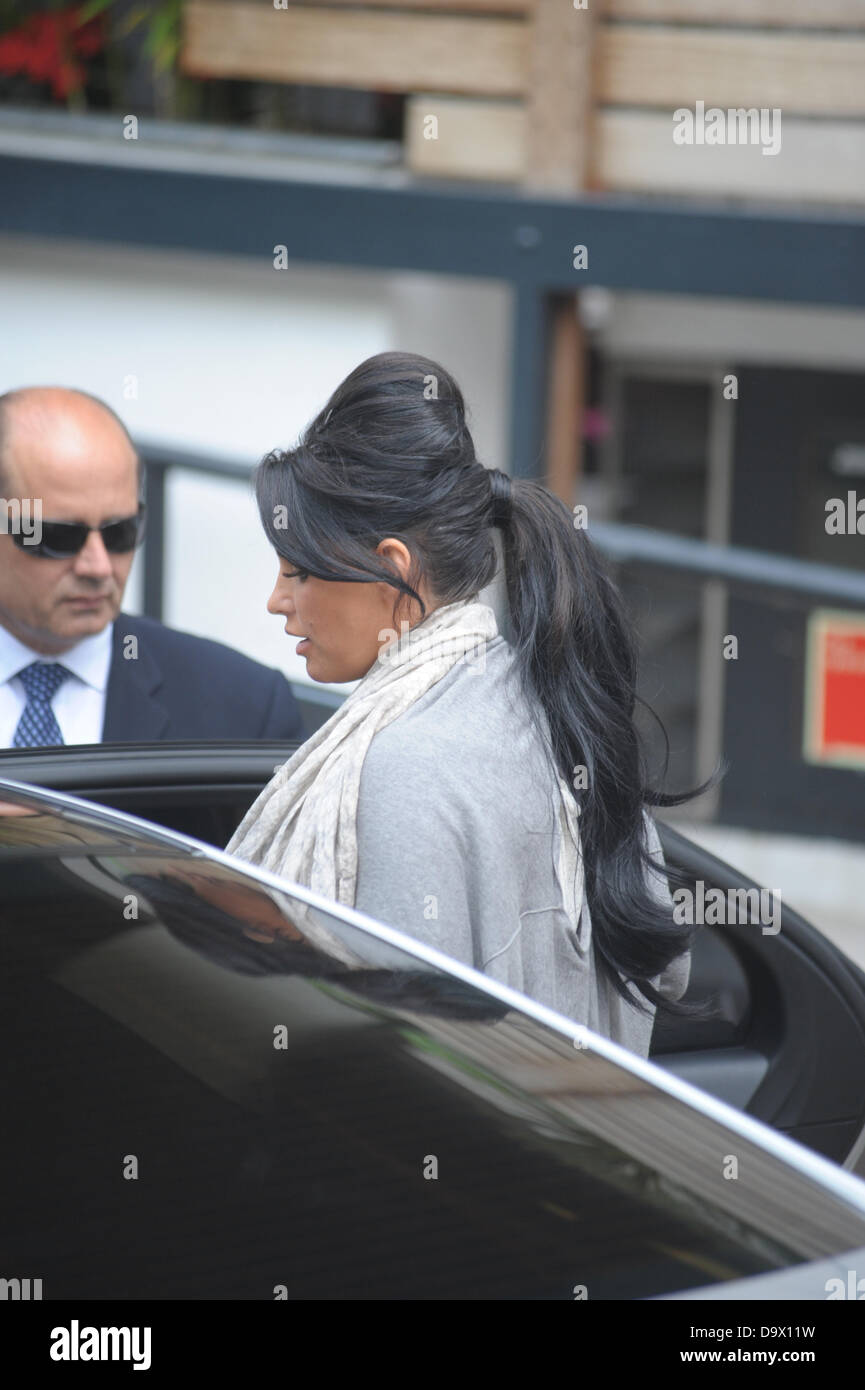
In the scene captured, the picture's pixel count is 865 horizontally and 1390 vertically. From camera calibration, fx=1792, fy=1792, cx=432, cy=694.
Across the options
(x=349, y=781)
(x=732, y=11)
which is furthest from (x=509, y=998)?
(x=732, y=11)

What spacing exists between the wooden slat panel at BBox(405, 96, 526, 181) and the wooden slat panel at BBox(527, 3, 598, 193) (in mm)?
67

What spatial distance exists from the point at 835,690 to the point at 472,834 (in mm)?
4979

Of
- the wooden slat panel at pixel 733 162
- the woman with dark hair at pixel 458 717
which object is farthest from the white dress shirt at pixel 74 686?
the wooden slat panel at pixel 733 162

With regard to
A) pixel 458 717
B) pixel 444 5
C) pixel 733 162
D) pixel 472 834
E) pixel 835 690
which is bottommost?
pixel 472 834

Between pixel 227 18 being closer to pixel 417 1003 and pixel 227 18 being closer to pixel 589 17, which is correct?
pixel 589 17

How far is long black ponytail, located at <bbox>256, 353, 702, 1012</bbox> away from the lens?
200cm

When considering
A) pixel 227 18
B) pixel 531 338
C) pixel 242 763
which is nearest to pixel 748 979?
pixel 242 763

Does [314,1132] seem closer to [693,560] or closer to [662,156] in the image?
[693,560]

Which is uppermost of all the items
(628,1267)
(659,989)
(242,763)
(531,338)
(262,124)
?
(262,124)

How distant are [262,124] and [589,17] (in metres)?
1.28

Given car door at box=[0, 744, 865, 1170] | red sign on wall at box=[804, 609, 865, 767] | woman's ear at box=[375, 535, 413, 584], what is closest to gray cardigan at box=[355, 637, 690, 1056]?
woman's ear at box=[375, 535, 413, 584]

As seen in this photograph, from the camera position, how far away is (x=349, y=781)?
73.9 inches

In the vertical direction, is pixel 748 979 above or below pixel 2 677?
below

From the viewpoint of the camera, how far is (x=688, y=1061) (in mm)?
2561
